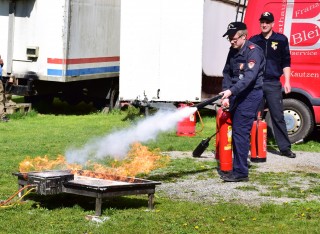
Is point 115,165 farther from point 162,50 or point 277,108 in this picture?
point 162,50

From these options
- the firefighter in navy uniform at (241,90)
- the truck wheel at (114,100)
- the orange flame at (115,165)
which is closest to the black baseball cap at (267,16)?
the firefighter in navy uniform at (241,90)

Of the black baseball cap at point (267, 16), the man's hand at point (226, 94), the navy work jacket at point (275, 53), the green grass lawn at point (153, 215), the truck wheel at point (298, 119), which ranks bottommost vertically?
the green grass lawn at point (153, 215)

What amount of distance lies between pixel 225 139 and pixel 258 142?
151 cm

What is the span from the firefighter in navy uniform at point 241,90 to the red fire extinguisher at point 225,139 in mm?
231

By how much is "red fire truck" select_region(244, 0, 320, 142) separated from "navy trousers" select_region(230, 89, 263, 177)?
384 centimetres

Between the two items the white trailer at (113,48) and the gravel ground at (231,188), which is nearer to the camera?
the gravel ground at (231,188)

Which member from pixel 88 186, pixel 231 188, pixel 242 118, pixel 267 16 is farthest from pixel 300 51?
pixel 88 186

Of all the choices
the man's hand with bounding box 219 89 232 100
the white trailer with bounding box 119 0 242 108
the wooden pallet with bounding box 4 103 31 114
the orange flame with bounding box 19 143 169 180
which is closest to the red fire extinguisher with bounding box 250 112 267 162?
the orange flame with bounding box 19 143 169 180

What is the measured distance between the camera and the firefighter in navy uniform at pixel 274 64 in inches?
482

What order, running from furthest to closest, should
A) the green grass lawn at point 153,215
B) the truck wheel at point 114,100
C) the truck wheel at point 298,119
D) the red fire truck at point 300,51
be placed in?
the truck wheel at point 114,100, the truck wheel at point 298,119, the red fire truck at point 300,51, the green grass lawn at point 153,215

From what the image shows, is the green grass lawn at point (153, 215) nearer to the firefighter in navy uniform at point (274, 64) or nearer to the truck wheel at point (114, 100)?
the firefighter in navy uniform at point (274, 64)

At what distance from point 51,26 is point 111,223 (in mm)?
11566

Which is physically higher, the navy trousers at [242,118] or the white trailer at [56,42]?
the white trailer at [56,42]

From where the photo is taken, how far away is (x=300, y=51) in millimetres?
13938
